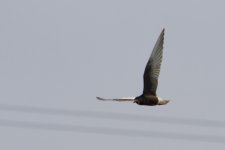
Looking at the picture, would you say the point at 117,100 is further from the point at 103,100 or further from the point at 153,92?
the point at 153,92

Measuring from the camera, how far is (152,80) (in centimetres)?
1889

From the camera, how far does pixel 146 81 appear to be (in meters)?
19.0

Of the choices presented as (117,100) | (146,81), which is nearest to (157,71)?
(146,81)

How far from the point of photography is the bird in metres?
18.1

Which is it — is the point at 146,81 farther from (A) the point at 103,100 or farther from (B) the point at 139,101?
(A) the point at 103,100

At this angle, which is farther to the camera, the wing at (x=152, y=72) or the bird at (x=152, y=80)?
the wing at (x=152, y=72)

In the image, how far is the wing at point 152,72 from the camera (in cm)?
1845

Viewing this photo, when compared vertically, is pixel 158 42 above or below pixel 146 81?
above

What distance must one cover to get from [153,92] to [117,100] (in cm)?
163

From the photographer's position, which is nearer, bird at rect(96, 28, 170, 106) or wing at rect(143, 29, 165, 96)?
bird at rect(96, 28, 170, 106)

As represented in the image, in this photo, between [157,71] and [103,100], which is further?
[157,71]

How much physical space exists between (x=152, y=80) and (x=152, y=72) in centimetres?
27

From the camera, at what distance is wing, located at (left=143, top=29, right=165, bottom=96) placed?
60.5ft

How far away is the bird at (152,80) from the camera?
1814cm
